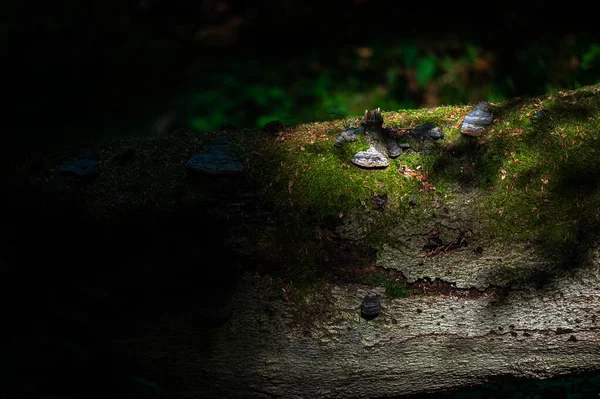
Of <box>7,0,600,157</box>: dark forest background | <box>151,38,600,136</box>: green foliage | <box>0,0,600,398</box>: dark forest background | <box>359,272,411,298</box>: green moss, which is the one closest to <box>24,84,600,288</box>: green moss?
<box>359,272,411,298</box>: green moss

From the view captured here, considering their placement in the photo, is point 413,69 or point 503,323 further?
point 413,69

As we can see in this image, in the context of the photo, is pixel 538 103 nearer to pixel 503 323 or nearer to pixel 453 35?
pixel 503 323

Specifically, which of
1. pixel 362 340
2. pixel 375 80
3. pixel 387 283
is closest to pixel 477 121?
pixel 387 283

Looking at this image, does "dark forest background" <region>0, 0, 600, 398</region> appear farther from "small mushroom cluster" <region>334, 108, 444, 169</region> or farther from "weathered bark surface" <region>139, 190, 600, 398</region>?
"weathered bark surface" <region>139, 190, 600, 398</region>

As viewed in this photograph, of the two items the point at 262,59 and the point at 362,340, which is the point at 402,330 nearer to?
the point at 362,340

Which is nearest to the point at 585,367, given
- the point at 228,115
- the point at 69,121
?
the point at 228,115

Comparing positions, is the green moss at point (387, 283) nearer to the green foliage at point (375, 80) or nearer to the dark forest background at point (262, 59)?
the dark forest background at point (262, 59)
